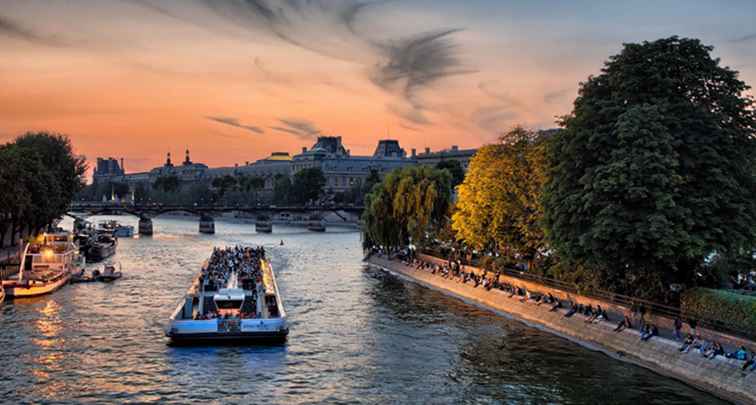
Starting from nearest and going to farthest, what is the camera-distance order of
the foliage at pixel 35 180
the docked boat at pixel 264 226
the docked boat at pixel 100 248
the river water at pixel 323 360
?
the river water at pixel 323 360
the foliage at pixel 35 180
the docked boat at pixel 100 248
the docked boat at pixel 264 226

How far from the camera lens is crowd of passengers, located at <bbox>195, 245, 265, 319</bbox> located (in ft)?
199

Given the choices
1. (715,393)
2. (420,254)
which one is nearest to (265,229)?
(420,254)

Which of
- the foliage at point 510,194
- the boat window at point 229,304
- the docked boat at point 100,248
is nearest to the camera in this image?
the boat window at point 229,304

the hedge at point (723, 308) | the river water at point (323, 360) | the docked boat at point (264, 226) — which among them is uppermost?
the docked boat at point (264, 226)

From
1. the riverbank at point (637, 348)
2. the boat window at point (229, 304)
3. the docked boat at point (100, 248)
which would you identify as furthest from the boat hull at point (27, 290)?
the docked boat at point (100, 248)

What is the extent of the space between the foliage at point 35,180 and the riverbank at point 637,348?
49.4m

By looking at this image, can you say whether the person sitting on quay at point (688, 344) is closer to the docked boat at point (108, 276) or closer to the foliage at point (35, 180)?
the docked boat at point (108, 276)

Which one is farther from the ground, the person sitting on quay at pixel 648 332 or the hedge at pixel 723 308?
the hedge at pixel 723 308

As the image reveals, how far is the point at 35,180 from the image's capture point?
92.4 meters

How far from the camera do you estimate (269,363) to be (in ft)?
141

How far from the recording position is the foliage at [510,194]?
62938mm

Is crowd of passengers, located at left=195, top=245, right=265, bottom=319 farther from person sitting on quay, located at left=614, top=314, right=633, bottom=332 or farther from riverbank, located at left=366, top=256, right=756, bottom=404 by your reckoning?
person sitting on quay, located at left=614, top=314, right=633, bottom=332

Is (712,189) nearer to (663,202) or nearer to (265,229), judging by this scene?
(663,202)

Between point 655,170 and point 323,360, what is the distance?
66.4ft
